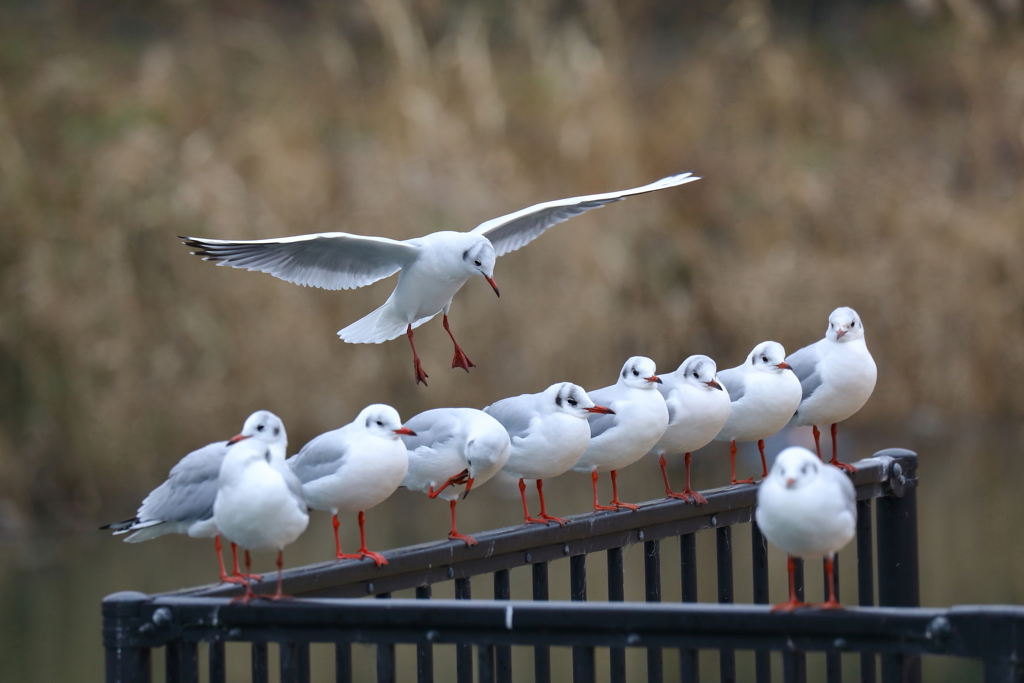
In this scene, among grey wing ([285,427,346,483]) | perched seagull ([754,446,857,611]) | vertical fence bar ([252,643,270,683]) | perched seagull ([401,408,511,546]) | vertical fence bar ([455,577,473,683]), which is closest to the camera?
perched seagull ([754,446,857,611])

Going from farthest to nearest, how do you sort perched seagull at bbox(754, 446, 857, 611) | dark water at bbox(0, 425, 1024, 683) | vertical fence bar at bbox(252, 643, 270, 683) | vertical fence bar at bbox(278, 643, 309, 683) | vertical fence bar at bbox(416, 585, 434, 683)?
dark water at bbox(0, 425, 1024, 683) < vertical fence bar at bbox(416, 585, 434, 683) < vertical fence bar at bbox(252, 643, 270, 683) < vertical fence bar at bbox(278, 643, 309, 683) < perched seagull at bbox(754, 446, 857, 611)

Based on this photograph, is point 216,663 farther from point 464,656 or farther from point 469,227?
point 469,227

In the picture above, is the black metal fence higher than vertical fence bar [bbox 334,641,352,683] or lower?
higher

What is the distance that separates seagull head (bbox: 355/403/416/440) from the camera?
7.36ft

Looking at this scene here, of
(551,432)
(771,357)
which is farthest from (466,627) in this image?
(771,357)

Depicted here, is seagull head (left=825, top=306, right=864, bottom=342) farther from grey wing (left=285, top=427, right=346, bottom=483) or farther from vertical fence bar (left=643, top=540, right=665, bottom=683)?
grey wing (left=285, top=427, right=346, bottom=483)

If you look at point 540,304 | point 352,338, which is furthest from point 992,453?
point 352,338

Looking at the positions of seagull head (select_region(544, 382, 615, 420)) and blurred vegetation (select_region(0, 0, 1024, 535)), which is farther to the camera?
blurred vegetation (select_region(0, 0, 1024, 535))

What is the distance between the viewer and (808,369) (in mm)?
2951

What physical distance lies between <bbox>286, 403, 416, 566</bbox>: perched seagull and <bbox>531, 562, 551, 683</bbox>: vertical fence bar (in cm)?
39

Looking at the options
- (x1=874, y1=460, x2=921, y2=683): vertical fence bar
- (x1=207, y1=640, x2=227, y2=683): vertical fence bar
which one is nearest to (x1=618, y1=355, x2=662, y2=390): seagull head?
(x1=874, y1=460, x2=921, y2=683): vertical fence bar

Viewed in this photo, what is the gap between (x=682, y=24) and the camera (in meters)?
13.2

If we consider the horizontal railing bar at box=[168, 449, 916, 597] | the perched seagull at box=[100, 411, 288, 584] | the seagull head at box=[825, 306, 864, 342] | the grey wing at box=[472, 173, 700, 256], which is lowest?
the horizontal railing bar at box=[168, 449, 916, 597]

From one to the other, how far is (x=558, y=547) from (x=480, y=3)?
932cm
